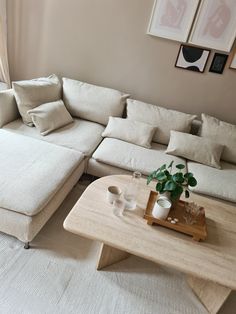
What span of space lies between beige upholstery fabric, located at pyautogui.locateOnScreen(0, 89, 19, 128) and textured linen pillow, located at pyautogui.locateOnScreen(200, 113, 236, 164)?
187 centimetres

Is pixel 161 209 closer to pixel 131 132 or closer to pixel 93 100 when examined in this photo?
pixel 131 132

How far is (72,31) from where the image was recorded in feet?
8.28

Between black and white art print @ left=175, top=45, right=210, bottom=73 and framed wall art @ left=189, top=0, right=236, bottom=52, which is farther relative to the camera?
black and white art print @ left=175, top=45, right=210, bottom=73

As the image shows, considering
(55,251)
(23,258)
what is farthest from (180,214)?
(23,258)

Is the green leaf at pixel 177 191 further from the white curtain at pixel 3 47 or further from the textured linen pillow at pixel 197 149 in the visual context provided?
the white curtain at pixel 3 47

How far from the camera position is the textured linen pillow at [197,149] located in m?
2.23

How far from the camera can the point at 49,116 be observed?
7.18 feet

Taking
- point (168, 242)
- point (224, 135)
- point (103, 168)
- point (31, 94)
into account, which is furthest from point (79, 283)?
point (224, 135)

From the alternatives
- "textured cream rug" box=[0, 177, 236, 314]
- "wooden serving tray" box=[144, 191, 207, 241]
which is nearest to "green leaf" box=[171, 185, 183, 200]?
"wooden serving tray" box=[144, 191, 207, 241]

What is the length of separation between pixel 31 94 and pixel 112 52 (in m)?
0.99

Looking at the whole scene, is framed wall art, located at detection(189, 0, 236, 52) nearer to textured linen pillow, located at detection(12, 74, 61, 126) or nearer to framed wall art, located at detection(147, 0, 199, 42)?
framed wall art, located at detection(147, 0, 199, 42)

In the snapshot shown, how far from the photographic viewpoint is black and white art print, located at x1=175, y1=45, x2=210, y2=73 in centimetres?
236

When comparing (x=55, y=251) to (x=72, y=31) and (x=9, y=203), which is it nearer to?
(x=9, y=203)

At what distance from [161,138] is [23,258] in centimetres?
165
